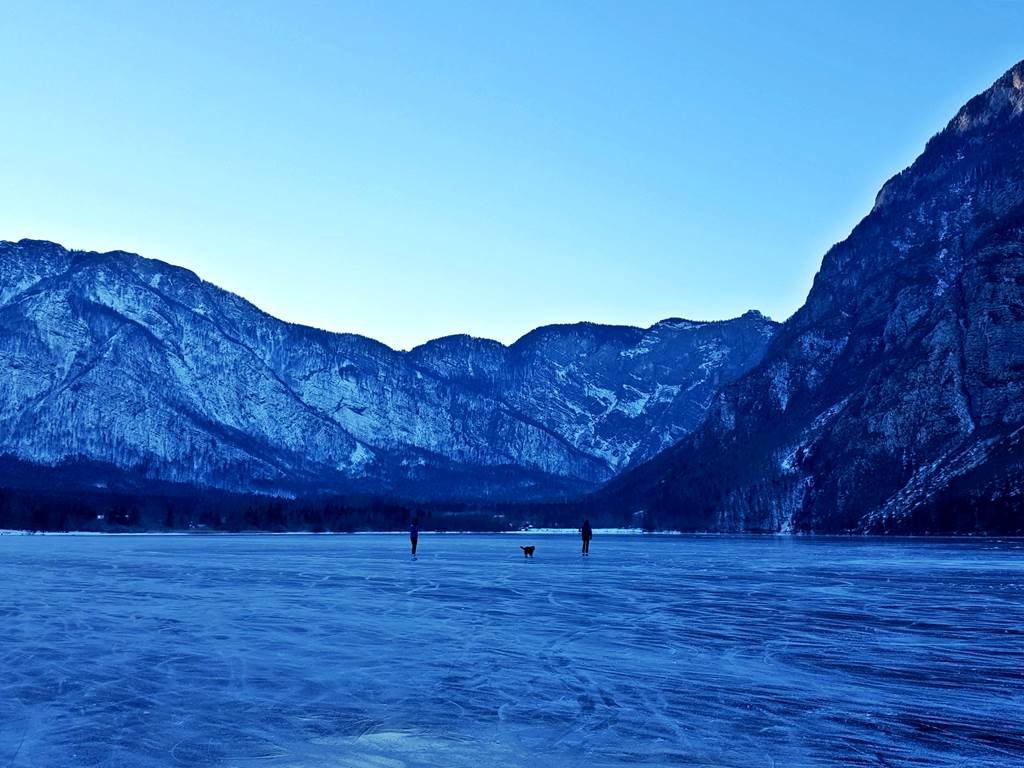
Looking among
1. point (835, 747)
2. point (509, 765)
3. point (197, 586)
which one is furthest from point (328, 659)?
point (197, 586)

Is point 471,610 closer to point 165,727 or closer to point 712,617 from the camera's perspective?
point 712,617

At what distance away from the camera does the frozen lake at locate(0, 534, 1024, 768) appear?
14.9 metres

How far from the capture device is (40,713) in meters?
17.4

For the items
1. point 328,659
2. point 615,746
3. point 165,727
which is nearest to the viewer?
point 615,746

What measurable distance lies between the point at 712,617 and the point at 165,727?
2037cm

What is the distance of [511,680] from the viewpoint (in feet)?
67.7

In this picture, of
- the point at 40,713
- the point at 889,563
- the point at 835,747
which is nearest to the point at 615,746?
the point at 835,747

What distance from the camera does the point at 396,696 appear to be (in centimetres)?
1894

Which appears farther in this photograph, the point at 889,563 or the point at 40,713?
the point at 889,563

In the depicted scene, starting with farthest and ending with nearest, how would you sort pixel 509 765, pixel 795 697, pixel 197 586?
pixel 197 586
pixel 795 697
pixel 509 765

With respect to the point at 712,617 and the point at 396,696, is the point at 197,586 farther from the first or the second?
the point at 396,696

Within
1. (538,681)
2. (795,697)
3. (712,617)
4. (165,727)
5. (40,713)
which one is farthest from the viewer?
(712,617)

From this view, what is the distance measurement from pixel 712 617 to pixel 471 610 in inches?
325

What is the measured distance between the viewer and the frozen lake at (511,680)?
48.9ft
